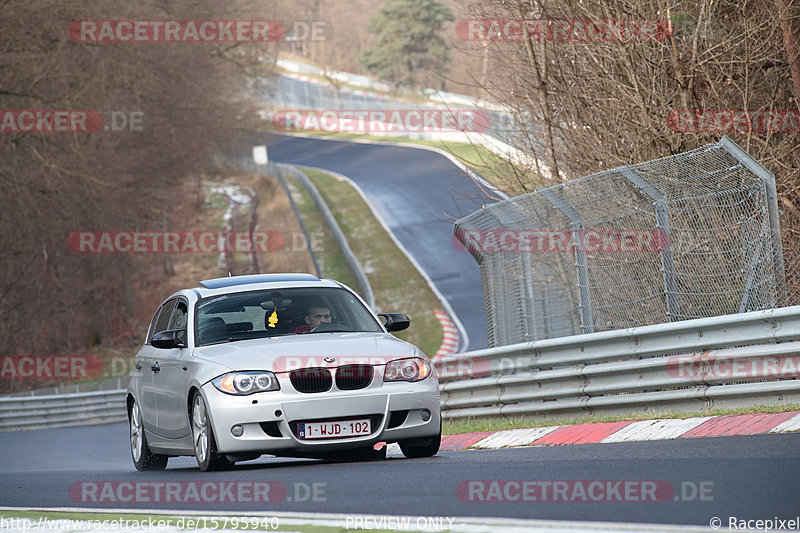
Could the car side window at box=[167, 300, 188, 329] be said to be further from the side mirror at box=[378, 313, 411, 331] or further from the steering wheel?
the side mirror at box=[378, 313, 411, 331]

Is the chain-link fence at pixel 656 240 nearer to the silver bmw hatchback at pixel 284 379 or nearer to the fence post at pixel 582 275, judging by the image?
the fence post at pixel 582 275

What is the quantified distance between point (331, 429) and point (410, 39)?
9375 cm

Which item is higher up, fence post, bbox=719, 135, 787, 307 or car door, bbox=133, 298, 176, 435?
fence post, bbox=719, 135, 787, 307

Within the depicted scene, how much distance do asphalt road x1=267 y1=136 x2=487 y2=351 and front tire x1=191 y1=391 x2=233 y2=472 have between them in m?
12.2

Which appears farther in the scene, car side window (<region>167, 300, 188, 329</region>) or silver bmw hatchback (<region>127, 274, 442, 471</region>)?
car side window (<region>167, 300, 188, 329</region>)

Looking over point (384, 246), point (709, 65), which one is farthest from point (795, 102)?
point (384, 246)

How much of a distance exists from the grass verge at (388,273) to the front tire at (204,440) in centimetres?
2054

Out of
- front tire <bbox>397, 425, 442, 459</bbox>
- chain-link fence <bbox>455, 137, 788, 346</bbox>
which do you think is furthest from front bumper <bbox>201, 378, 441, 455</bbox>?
chain-link fence <bbox>455, 137, 788, 346</bbox>

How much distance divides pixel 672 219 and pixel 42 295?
32.2 meters

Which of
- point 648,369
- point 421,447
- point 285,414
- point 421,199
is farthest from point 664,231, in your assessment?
point 421,199

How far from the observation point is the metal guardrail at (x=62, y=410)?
28.1m

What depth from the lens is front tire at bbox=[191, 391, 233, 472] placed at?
8.91m

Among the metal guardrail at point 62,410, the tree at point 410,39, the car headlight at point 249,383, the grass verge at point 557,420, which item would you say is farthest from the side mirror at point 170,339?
the tree at point 410,39

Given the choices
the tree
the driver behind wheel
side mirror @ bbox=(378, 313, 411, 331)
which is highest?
the tree
